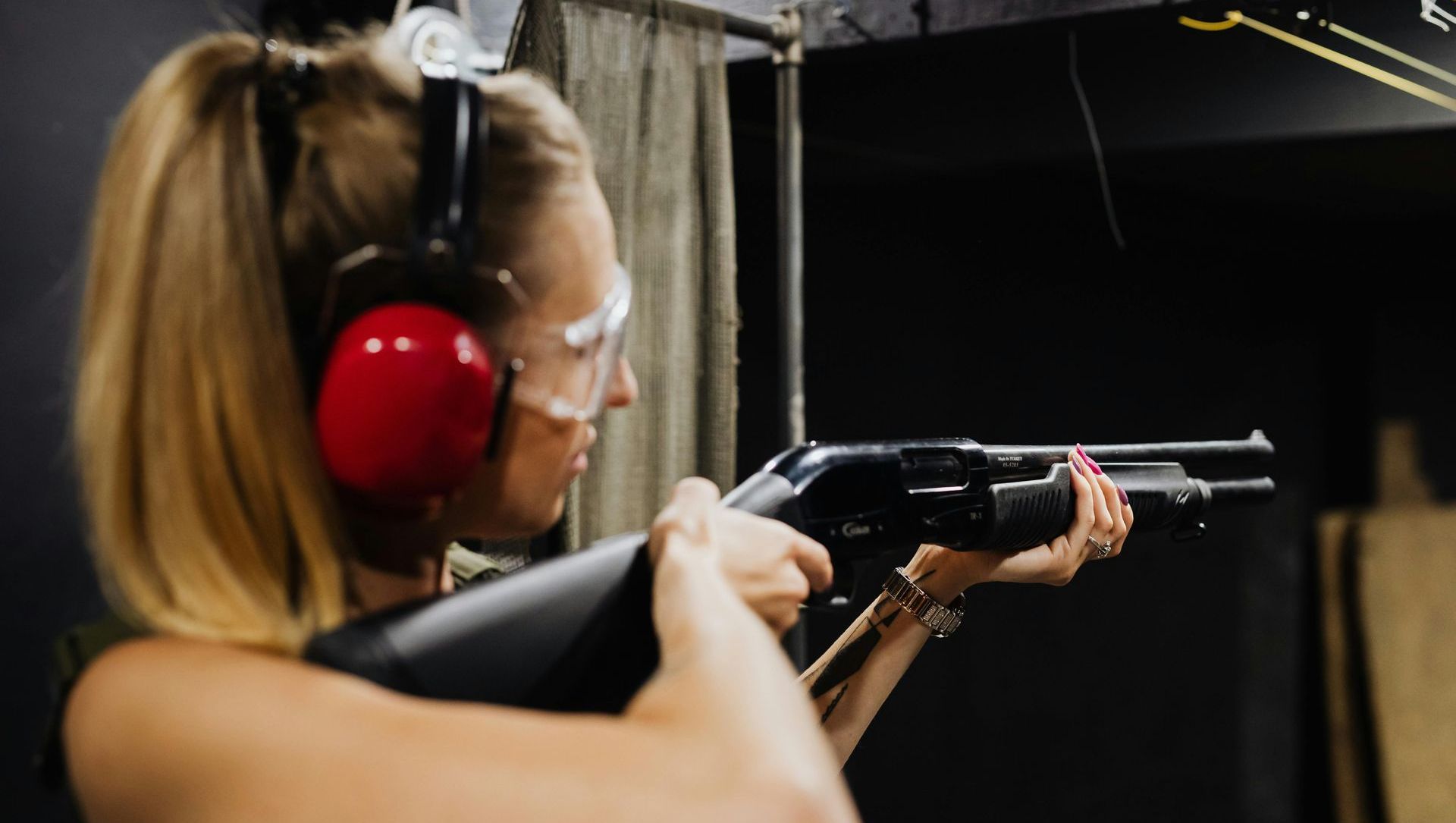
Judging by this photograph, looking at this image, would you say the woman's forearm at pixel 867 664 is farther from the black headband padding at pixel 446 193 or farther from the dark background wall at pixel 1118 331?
the dark background wall at pixel 1118 331

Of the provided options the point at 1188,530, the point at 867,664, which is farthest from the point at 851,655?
the point at 1188,530

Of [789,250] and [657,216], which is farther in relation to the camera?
[789,250]

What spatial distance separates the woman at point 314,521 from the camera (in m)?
0.51

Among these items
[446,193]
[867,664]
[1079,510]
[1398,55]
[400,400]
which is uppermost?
[1398,55]

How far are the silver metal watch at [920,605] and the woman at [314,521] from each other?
0.42 m

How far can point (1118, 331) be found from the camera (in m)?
2.00

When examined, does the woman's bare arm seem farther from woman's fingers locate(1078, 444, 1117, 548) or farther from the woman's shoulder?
woman's fingers locate(1078, 444, 1117, 548)

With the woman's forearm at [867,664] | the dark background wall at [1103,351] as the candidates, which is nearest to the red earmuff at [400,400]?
the woman's forearm at [867,664]

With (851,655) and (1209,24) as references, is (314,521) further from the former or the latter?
(1209,24)

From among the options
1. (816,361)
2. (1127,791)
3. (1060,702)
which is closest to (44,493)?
(816,361)

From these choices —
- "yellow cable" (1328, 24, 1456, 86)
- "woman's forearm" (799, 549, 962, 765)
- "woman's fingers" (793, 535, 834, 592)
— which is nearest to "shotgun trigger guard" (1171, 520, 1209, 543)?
"woman's forearm" (799, 549, 962, 765)

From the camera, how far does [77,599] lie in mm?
1411

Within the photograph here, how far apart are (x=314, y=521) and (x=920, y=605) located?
0.74m

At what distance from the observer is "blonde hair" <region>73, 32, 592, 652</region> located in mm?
608
